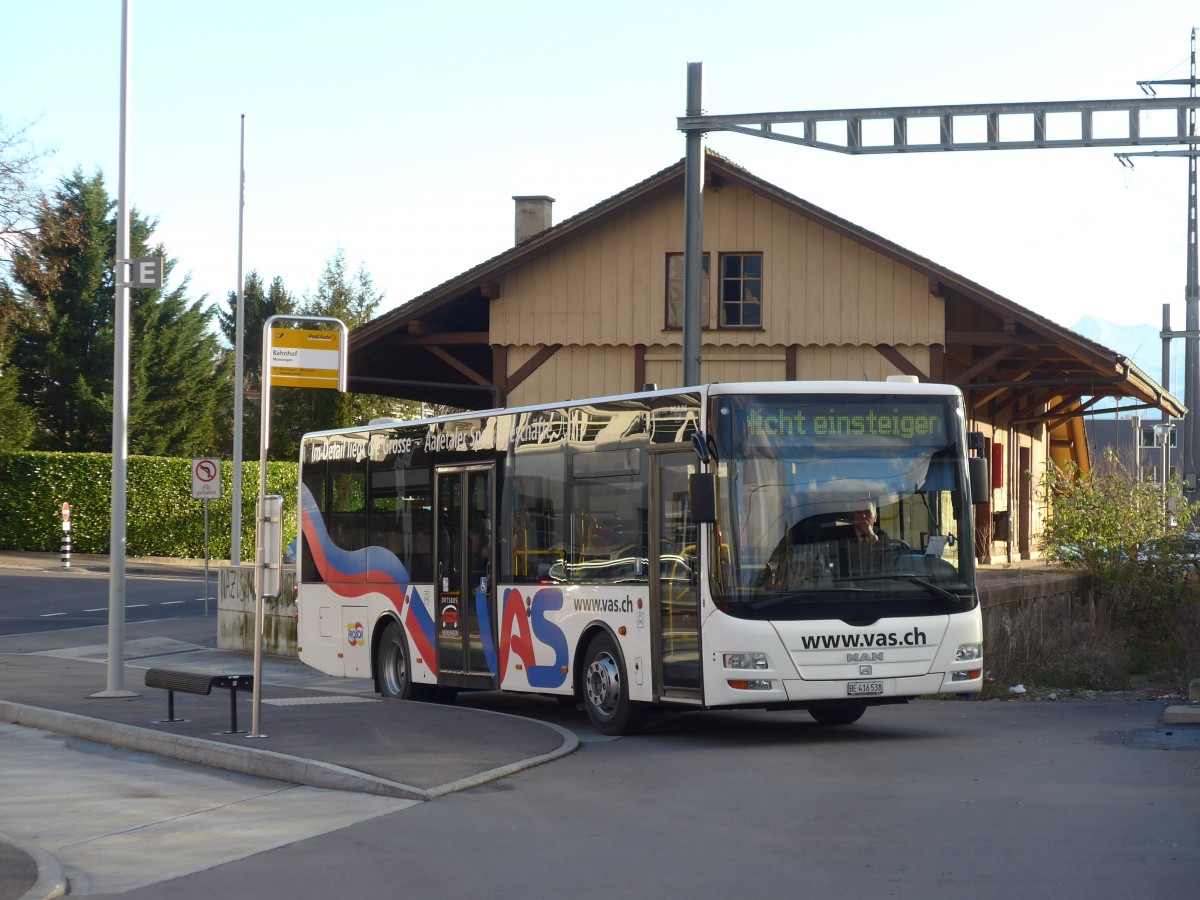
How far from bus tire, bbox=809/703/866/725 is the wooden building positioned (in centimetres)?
1157

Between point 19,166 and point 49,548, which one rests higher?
point 19,166

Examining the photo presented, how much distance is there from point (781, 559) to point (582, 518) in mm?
2351

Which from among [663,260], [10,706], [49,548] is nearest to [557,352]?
[663,260]

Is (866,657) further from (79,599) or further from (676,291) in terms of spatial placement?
(79,599)

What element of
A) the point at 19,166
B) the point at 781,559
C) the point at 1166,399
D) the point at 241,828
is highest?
the point at 19,166

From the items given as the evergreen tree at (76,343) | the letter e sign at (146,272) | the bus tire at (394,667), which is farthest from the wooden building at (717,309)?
the evergreen tree at (76,343)

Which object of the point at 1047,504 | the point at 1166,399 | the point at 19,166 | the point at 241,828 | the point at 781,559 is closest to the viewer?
the point at 241,828

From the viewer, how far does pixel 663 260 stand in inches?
1140

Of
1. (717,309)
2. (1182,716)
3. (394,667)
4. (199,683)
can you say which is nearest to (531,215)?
(717,309)

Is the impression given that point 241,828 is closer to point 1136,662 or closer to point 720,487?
point 720,487

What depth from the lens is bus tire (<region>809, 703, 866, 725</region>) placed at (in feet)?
49.9

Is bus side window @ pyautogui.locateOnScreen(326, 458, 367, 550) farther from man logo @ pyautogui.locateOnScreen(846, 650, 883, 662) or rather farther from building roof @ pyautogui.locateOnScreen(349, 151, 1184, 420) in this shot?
building roof @ pyautogui.locateOnScreen(349, 151, 1184, 420)

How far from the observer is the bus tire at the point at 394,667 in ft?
59.3

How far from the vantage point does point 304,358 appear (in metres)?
15.2
